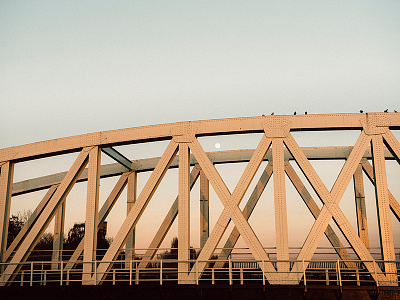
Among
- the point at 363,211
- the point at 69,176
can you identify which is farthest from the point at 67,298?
the point at 363,211

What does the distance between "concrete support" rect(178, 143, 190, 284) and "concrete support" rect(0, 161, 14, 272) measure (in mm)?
8709

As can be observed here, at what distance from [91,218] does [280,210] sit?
812 cm

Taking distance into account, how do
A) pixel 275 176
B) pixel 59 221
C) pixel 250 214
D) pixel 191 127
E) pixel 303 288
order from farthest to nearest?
pixel 59 221
pixel 250 214
pixel 191 127
pixel 275 176
pixel 303 288

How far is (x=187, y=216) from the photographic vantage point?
18969 millimetres

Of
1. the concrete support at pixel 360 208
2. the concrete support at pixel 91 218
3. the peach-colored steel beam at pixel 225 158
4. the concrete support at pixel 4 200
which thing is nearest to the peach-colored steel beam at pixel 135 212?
the concrete support at pixel 91 218

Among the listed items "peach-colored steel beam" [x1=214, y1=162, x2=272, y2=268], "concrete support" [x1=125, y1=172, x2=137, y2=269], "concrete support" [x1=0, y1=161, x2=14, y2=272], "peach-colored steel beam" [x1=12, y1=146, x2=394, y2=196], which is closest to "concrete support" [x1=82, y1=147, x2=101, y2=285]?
"concrete support" [x1=0, y1=161, x2=14, y2=272]

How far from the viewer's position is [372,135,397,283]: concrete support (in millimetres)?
17312

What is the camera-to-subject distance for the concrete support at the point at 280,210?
1770cm

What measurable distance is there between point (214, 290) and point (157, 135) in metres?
7.10

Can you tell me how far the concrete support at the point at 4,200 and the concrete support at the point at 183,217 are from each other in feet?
28.6

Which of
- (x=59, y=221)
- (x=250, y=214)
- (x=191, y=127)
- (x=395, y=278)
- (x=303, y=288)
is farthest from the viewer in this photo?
(x=59, y=221)

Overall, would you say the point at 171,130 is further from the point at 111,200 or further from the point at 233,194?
the point at 111,200

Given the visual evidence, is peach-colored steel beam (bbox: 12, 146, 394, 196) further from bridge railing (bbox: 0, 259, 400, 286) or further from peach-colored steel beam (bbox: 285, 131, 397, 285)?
peach-colored steel beam (bbox: 285, 131, 397, 285)

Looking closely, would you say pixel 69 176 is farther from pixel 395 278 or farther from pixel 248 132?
pixel 395 278
